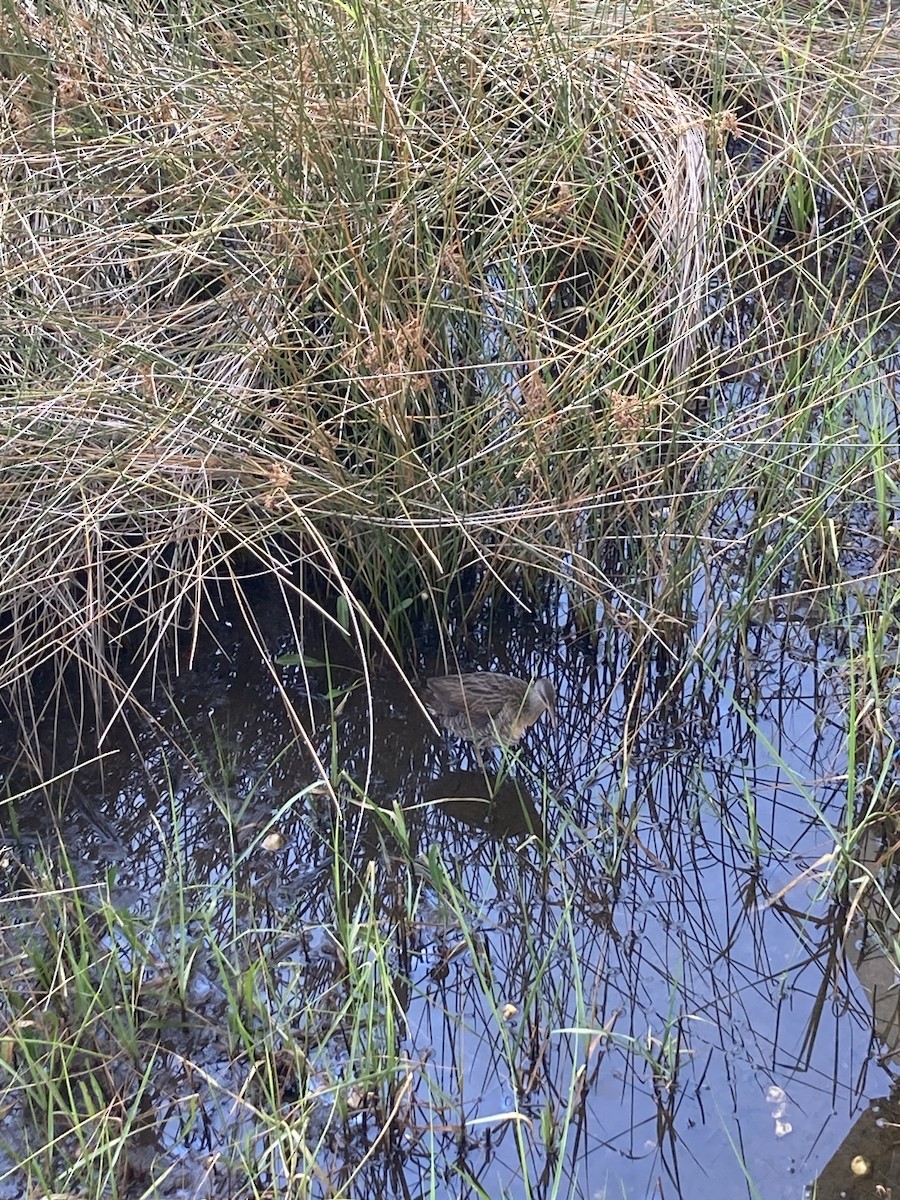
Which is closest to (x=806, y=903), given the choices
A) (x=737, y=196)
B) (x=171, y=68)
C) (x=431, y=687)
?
(x=431, y=687)

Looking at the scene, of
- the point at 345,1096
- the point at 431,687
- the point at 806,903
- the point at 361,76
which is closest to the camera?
the point at 345,1096

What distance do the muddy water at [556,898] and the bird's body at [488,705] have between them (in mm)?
116

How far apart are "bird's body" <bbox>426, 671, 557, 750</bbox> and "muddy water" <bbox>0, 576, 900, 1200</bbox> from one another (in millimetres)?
116

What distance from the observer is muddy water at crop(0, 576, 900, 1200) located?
2.29m

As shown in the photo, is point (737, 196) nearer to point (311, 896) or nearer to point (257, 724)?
point (257, 724)

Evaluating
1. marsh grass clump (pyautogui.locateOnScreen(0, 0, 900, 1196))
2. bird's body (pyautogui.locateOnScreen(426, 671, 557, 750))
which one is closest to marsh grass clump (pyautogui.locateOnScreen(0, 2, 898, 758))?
marsh grass clump (pyautogui.locateOnScreen(0, 0, 900, 1196))

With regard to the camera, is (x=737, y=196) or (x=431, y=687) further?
(x=737, y=196)

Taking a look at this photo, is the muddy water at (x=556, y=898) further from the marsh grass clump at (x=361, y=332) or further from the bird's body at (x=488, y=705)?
the marsh grass clump at (x=361, y=332)

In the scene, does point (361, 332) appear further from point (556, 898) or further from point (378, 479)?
point (556, 898)

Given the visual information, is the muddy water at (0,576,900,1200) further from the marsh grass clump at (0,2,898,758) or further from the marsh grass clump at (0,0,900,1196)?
the marsh grass clump at (0,2,898,758)

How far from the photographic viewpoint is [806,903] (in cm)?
271

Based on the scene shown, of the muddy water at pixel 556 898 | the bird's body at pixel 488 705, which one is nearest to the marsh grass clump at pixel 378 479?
the muddy water at pixel 556 898

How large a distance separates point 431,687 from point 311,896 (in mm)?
638

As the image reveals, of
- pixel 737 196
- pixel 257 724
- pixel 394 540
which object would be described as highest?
pixel 737 196
